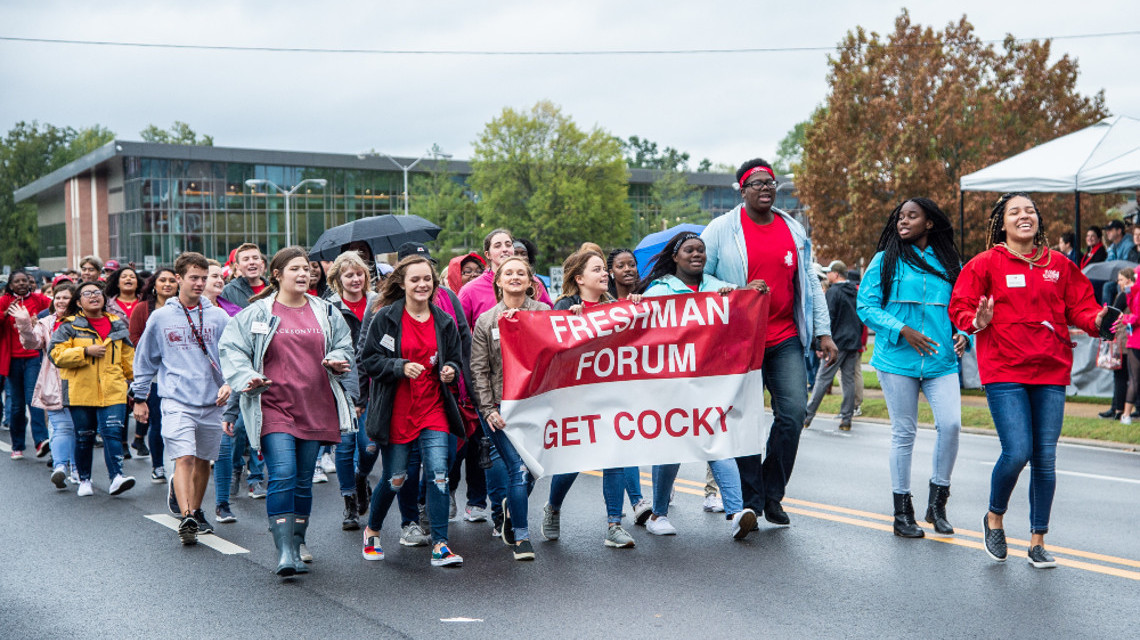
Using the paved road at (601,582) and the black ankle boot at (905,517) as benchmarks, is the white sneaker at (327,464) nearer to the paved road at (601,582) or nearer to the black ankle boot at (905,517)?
the paved road at (601,582)

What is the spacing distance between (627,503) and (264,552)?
9.49 feet

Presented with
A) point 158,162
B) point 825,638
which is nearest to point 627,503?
point 825,638

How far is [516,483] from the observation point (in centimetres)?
664

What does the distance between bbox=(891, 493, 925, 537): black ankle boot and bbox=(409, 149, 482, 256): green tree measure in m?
60.6

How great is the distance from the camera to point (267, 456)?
6.33 meters

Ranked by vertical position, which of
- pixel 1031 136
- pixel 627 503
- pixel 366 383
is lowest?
pixel 627 503

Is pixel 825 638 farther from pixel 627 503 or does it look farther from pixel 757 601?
pixel 627 503

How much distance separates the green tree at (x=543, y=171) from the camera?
67438 millimetres

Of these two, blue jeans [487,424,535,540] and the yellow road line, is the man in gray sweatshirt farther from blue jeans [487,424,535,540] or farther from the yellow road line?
the yellow road line

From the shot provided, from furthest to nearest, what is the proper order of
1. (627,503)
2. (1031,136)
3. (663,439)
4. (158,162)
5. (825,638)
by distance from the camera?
(158,162)
(1031,136)
(627,503)
(663,439)
(825,638)

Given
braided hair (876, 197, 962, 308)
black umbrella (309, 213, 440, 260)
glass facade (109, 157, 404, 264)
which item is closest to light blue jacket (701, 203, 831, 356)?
braided hair (876, 197, 962, 308)

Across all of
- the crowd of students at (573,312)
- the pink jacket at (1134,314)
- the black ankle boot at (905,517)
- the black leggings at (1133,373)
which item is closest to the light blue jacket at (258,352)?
the crowd of students at (573,312)

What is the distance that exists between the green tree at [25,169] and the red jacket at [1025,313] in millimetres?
110662

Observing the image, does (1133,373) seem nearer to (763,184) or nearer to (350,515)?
(763,184)
